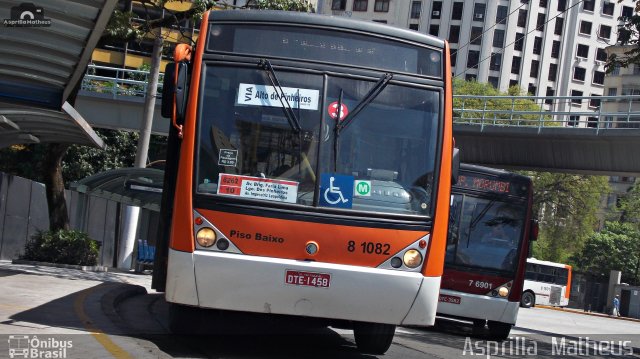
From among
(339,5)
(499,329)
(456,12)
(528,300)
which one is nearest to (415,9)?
(456,12)

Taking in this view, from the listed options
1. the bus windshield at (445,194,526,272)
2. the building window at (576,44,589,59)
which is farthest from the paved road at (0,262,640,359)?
the building window at (576,44,589,59)

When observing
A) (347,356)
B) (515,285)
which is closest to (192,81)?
(347,356)

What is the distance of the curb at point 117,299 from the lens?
1059 centimetres

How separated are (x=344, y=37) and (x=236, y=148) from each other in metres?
1.60

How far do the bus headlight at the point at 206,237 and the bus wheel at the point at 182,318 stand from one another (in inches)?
50.9

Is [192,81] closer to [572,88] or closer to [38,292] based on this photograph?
[38,292]

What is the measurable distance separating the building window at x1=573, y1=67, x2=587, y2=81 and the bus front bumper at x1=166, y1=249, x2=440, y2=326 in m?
89.0

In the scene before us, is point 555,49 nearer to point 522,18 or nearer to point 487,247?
point 522,18

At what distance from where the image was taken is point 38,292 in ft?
40.3

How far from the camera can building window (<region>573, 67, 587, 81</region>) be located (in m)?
93.1

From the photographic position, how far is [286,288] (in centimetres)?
830

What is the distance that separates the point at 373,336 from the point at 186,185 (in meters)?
2.93

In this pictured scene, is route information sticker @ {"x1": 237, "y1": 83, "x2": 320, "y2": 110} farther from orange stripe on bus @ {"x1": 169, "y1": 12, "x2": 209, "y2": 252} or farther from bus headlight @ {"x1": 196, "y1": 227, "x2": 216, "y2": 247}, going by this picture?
bus headlight @ {"x1": 196, "y1": 227, "x2": 216, "y2": 247}

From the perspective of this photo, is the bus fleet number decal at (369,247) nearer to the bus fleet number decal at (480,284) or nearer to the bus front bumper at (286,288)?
the bus front bumper at (286,288)
